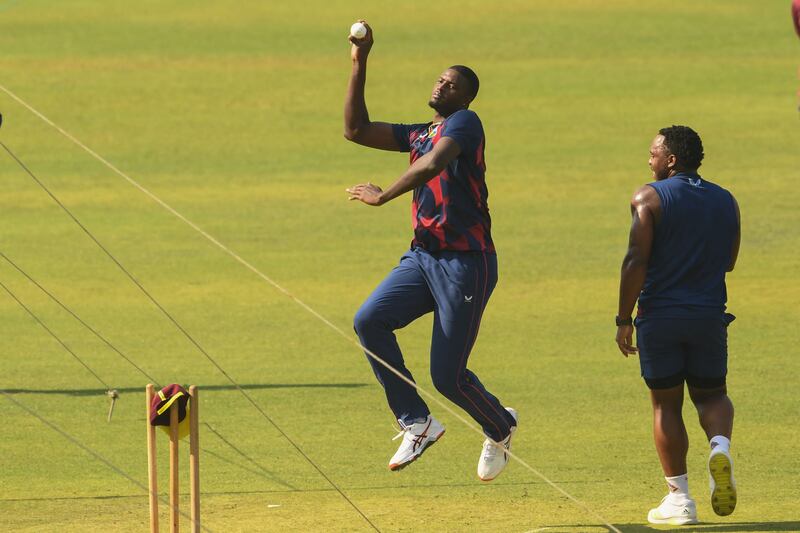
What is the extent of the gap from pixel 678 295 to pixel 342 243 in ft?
37.9

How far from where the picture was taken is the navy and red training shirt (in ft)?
28.7

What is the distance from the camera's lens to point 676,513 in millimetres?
8500

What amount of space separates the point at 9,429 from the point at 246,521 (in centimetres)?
336

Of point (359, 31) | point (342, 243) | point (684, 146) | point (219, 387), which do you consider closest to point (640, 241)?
point (684, 146)

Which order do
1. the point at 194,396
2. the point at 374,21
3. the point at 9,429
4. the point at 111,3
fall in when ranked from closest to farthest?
the point at 194,396, the point at 9,429, the point at 374,21, the point at 111,3

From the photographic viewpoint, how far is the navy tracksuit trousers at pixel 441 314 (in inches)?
346

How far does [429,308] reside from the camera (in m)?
9.03

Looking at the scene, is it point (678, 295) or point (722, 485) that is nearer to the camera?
point (722, 485)

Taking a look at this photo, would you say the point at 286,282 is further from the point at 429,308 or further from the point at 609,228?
the point at 429,308

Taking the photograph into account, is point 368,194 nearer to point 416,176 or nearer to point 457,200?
point 416,176

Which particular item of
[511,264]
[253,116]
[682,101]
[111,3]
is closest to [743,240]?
[511,264]

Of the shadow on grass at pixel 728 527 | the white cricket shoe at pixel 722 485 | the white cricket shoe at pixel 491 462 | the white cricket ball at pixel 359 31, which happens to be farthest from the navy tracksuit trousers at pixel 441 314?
the white cricket shoe at pixel 722 485

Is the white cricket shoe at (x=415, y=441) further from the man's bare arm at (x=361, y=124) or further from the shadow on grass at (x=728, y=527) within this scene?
the man's bare arm at (x=361, y=124)

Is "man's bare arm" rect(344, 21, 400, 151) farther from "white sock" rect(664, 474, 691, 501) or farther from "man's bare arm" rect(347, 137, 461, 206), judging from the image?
"white sock" rect(664, 474, 691, 501)
